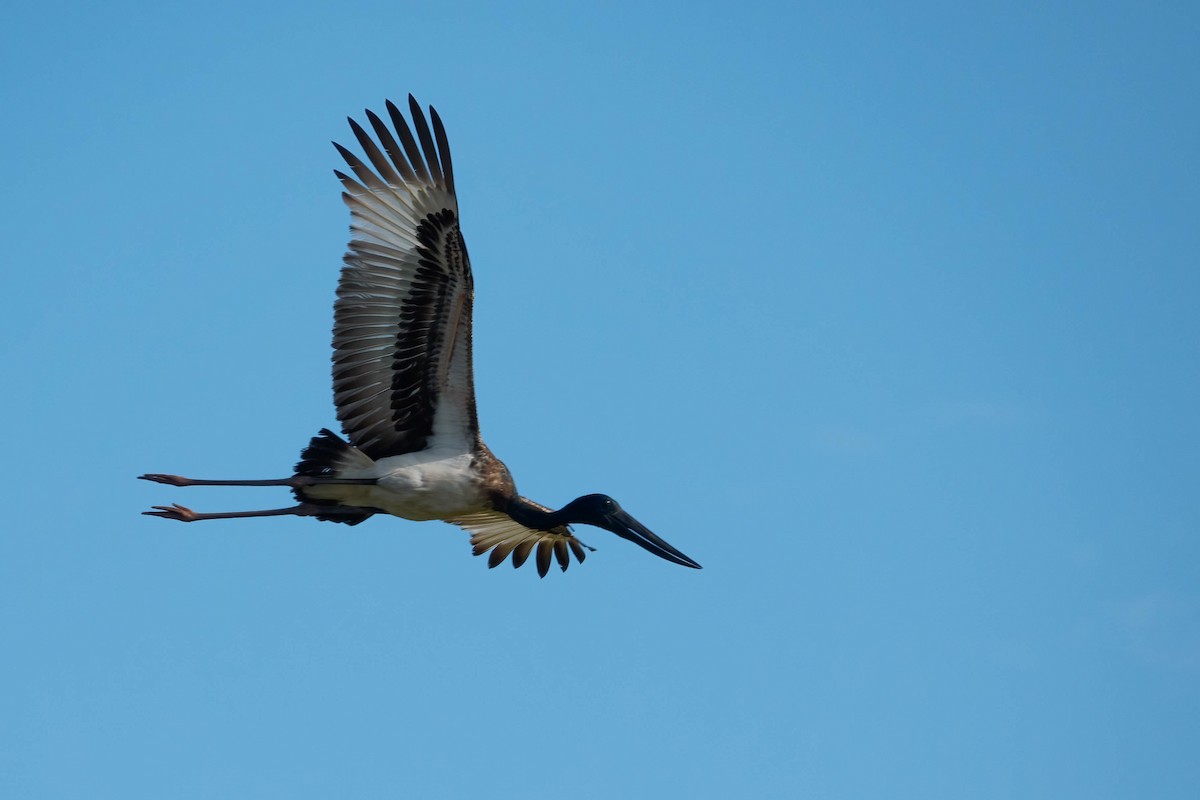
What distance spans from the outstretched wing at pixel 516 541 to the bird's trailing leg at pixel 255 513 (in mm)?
2322

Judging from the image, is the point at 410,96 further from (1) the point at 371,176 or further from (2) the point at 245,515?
(2) the point at 245,515

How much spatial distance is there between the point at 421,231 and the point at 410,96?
1.53 m

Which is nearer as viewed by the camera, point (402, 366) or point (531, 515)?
point (402, 366)

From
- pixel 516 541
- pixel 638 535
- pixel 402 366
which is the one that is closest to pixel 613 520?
pixel 638 535

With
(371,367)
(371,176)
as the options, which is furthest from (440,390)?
(371,176)

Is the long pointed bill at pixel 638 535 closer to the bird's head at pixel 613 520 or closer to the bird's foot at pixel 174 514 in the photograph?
the bird's head at pixel 613 520

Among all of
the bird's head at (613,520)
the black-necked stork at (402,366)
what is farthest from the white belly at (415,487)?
the bird's head at (613,520)

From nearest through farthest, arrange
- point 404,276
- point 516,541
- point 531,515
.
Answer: point 404,276, point 531,515, point 516,541

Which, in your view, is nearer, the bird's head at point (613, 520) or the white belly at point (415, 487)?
the white belly at point (415, 487)

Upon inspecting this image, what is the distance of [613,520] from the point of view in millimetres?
22969

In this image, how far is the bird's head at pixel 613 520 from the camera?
23.0 m

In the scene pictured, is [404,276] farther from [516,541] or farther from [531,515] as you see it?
[516,541]

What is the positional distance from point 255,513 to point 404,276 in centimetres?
336

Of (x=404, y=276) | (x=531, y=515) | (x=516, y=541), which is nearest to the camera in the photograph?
(x=404, y=276)
